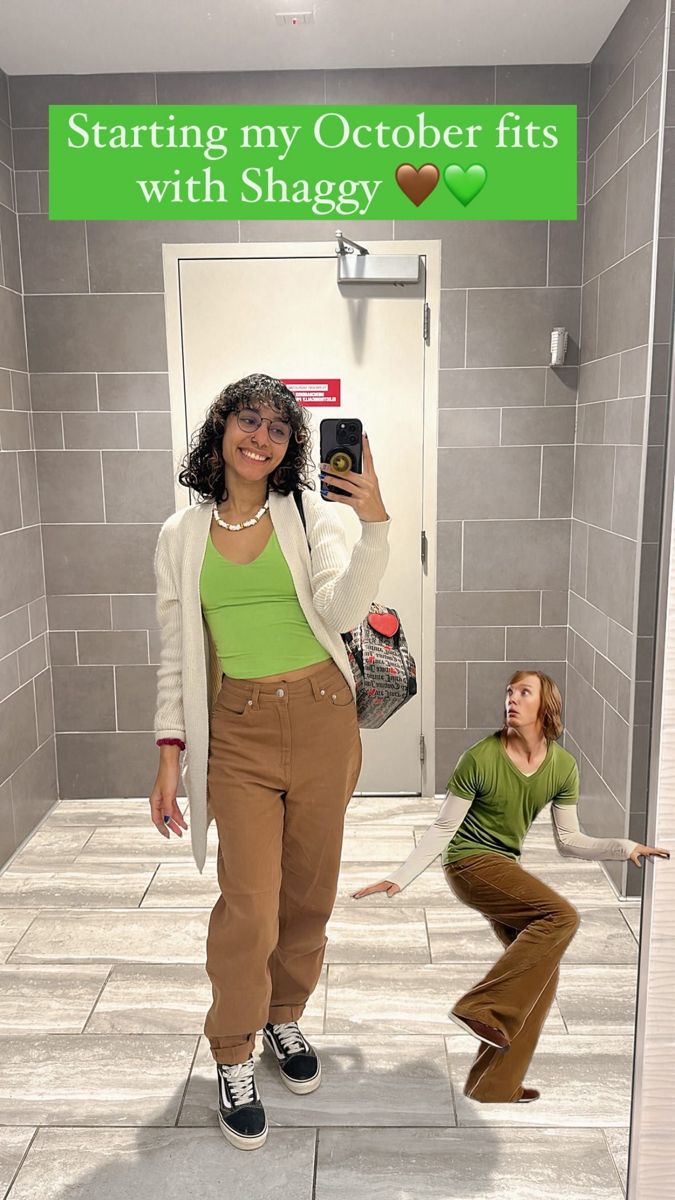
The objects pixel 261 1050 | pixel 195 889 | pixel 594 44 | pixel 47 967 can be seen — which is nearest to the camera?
pixel 594 44

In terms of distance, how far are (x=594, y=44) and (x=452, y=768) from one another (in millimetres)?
900

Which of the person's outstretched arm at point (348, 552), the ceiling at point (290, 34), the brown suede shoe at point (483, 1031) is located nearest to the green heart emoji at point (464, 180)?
the ceiling at point (290, 34)

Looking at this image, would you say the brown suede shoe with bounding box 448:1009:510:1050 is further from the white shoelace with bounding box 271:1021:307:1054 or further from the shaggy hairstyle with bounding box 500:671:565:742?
the shaggy hairstyle with bounding box 500:671:565:742

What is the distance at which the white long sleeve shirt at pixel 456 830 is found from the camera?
126 centimetres

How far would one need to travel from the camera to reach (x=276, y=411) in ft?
3.87

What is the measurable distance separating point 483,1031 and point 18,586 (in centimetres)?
90

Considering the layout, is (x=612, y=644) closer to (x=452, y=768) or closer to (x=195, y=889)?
(x=452, y=768)

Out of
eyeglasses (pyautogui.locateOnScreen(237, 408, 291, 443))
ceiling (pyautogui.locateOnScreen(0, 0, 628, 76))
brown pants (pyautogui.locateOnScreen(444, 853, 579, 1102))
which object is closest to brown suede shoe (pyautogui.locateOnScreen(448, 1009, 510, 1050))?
brown pants (pyautogui.locateOnScreen(444, 853, 579, 1102))

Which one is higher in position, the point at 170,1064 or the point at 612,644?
the point at 612,644

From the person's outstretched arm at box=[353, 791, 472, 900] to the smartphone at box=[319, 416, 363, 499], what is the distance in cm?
44

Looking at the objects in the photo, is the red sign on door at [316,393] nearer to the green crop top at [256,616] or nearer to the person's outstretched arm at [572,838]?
the green crop top at [256,616]

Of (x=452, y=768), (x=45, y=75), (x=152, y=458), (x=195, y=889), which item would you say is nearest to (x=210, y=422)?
(x=152, y=458)

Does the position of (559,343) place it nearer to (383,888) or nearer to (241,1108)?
(383,888)

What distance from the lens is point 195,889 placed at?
1.47m
